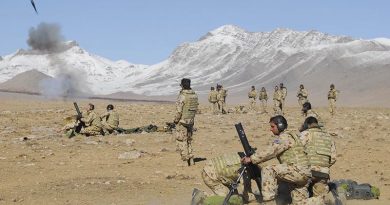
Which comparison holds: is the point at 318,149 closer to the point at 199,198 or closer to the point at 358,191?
the point at 199,198

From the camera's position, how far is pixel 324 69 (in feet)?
497

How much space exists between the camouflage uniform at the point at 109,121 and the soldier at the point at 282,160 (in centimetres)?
1231

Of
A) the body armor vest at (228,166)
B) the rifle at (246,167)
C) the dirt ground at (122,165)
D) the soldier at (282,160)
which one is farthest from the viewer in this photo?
the dirt ground at (122,165)

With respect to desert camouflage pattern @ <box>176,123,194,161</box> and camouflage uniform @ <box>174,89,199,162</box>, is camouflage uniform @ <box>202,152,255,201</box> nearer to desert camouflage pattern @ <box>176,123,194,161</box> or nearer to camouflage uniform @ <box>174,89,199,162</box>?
camouflage uniform @ <box>174,89,199,162</box>

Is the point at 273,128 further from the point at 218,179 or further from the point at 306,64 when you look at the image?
the point at 306,64

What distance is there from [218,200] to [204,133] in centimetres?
1357

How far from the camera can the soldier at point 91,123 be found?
2089 cm

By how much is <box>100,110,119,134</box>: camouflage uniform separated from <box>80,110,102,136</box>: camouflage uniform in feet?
0.82

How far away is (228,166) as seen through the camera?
9914 mm

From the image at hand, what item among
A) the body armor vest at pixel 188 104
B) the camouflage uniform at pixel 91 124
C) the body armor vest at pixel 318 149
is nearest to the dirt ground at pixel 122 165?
the camouflage uniform at pixel 91 124

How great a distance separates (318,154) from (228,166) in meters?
1.26

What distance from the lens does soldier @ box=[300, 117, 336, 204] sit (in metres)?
9.68

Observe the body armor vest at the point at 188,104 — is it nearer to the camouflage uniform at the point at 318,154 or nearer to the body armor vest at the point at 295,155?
the camouflage uniform at the point at 318,154

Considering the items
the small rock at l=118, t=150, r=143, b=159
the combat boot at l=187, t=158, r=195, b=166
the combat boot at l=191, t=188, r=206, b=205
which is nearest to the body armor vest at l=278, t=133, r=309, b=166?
the combat boot at l=191, t=188, r=206, b=205
